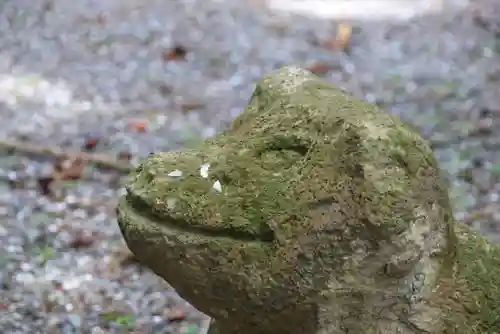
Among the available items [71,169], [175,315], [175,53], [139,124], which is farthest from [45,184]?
[175,53]

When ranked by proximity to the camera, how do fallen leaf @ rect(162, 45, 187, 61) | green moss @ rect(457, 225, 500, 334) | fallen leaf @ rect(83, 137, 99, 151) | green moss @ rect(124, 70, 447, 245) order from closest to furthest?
green moss @ rect(124, 70, 447, 245)
green moss @ rect(457, 225, 500, 334)
fallen leaf @ rect(83, 137, 99, 151)
fallen leaf @ rect(162, 45, 187, 61)

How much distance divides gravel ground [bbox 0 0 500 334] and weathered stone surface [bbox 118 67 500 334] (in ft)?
4.56

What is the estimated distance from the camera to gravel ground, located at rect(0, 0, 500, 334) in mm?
2979

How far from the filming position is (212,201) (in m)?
1.42

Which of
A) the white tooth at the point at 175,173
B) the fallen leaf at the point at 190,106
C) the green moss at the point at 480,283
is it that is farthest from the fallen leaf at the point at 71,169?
the green moss at the point at 480,283

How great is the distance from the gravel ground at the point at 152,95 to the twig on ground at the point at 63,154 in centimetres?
6

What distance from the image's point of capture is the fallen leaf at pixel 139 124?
4301 mm

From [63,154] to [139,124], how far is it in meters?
0.56

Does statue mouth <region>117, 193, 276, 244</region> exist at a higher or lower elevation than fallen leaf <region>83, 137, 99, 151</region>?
higher

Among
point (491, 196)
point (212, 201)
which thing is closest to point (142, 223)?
point (212, 201)

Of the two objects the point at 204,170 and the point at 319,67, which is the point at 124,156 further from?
the point at 204,170

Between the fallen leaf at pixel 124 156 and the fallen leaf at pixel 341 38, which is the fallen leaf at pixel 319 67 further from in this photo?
the fallen leaf at pixel 124 156

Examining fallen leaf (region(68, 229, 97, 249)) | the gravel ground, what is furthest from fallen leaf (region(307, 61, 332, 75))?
fallen leaf (region(68, 229, 97, 249))

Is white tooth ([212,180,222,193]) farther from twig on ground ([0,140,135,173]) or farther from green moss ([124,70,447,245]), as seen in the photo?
twig on ground ([0,140,135,173])
